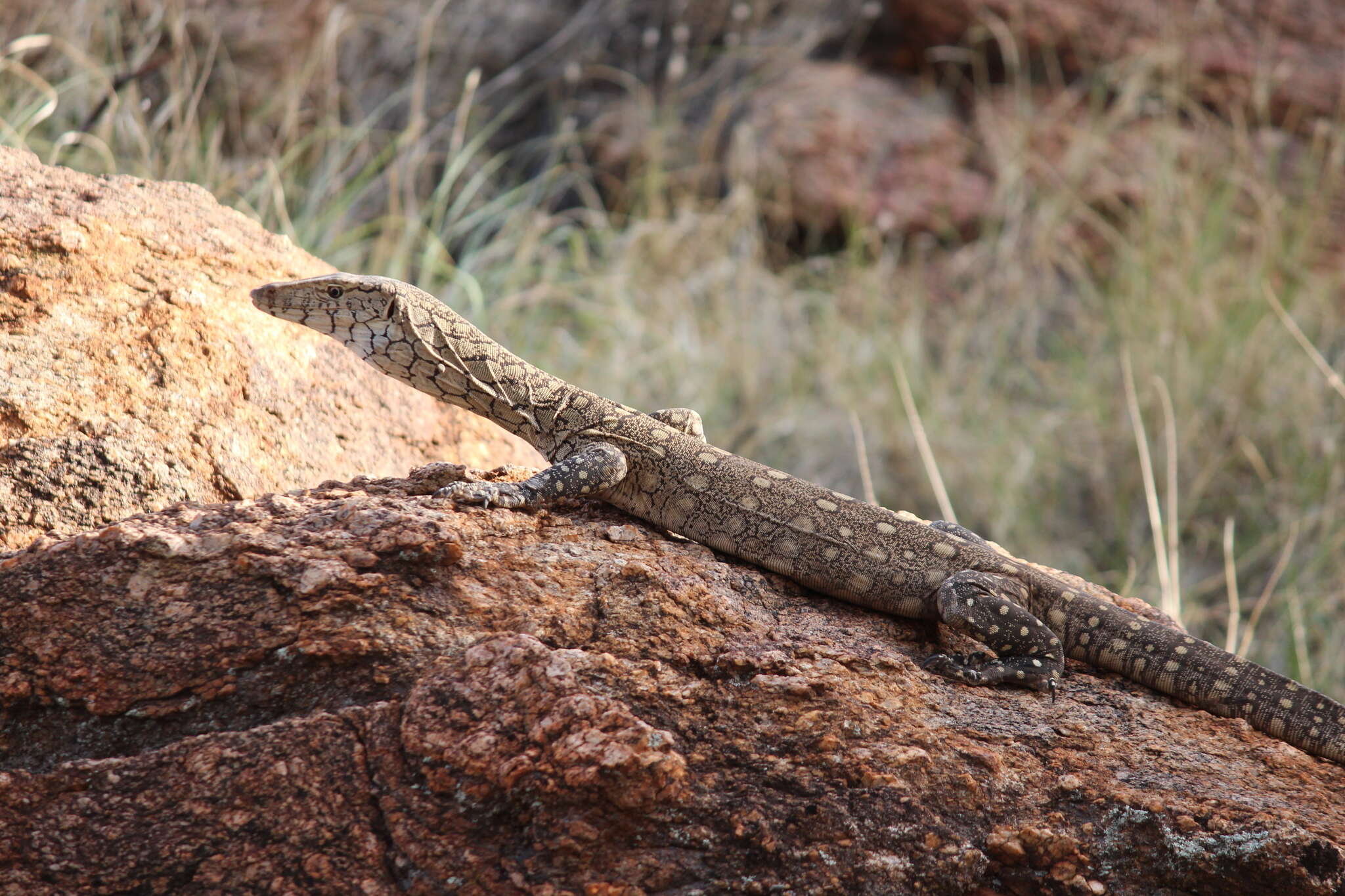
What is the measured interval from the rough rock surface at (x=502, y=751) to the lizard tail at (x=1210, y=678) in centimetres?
32

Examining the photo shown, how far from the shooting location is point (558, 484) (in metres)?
4.46

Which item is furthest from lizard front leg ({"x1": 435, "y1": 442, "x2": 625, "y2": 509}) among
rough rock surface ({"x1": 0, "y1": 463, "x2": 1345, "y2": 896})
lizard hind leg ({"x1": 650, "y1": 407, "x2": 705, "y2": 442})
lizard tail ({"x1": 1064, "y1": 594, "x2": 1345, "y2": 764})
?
lizard tail ({"x1": 1064, "y1": 594, "x2": 1345, "y2": 764})

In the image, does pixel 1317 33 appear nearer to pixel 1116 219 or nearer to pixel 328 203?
pixel 1116 219

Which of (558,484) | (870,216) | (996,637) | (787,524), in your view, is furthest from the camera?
(870,216)

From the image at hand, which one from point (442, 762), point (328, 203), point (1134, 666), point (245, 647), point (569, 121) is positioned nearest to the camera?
point (442, 762)

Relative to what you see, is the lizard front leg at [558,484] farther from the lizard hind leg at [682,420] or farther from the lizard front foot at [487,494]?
the lizard hind leg at [682,420]

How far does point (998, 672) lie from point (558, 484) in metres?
1.83

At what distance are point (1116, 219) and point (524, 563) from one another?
11.4 metres

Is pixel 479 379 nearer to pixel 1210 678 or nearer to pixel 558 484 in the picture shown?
pixel 558 484

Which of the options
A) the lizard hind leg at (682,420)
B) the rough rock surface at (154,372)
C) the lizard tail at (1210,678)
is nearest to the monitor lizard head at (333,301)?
the rough rock surface at (154,372)

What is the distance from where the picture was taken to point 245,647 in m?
3.38

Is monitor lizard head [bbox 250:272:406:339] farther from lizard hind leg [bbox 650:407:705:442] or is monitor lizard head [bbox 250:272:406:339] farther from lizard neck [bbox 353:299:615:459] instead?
lizard hind leg [bbox 650:407:705:442]

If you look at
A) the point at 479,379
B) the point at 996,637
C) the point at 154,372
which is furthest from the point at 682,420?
the point at 154,372

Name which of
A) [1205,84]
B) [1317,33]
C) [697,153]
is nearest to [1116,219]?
[1205,84]
